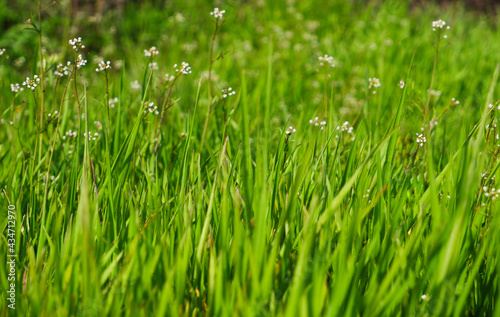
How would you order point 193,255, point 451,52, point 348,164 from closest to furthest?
1. point 193,255
2. point 348,164
3. point 451,52

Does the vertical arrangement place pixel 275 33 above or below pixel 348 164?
above

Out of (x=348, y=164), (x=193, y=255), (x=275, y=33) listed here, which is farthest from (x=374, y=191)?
(x=275, y=33)

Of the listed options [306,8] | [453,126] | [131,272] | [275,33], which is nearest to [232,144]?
[131,272]

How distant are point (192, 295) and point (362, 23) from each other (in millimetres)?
4831

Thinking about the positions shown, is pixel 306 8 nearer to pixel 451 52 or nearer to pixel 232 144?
pixel 451 52

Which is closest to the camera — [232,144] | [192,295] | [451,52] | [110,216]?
[192,295]

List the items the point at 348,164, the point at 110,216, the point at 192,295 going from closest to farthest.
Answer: the point at 192,295 → the point at 110,216 → the point at 348,164

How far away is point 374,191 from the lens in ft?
5.16

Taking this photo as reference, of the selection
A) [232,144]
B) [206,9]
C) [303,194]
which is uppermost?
[206,9]

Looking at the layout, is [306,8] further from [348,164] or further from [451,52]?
[348,164]

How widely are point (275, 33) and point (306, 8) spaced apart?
101cm

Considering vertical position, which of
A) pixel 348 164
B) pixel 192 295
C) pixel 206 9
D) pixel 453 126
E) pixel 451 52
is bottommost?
pixel 192 295

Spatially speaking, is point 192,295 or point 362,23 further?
point 362,23

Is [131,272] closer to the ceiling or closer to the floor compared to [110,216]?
closer to the floor
